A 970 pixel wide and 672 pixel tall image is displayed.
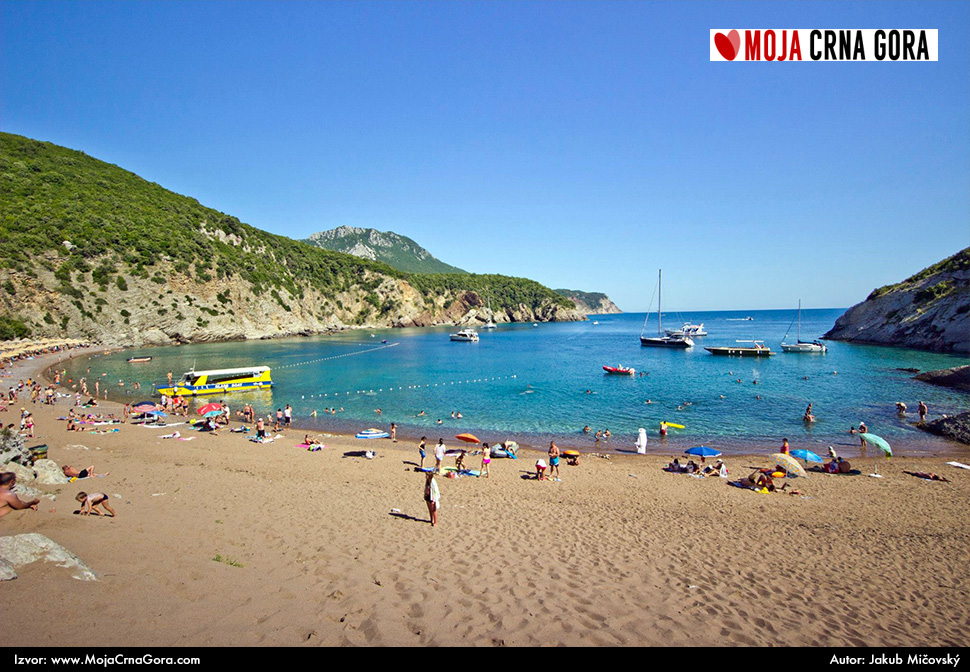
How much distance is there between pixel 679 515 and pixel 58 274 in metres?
91.4

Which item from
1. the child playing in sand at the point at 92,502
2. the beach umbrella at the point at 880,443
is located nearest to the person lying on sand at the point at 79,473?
the child playing in sand at the point at 92,502

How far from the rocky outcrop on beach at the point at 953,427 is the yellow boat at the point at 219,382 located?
161 feet

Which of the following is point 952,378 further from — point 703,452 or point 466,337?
point 466,337

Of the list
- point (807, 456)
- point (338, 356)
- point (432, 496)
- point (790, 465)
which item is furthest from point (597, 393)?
point (338, 356)

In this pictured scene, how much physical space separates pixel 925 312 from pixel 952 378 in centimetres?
3607

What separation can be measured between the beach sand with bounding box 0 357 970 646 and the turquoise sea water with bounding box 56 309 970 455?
9.91 m

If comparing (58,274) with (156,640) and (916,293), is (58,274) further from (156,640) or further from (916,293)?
(916,293)

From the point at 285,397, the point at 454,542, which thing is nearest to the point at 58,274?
the point at 285,397

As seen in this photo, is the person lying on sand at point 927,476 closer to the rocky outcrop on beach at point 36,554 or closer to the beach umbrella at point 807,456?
the beach umbrella at point 807,456

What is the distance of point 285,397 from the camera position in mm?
38094

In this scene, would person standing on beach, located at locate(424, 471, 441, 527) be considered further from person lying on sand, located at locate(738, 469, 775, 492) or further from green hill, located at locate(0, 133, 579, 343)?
green hill, located at locate(0, 133, 579, 343)

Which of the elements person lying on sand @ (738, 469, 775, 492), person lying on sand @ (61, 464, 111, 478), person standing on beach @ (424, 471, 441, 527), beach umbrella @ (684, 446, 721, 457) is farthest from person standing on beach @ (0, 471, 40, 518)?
beach umbrella @ (684, 446, 721, 457)

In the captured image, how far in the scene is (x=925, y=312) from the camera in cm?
6400

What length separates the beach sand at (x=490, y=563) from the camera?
6105mm
